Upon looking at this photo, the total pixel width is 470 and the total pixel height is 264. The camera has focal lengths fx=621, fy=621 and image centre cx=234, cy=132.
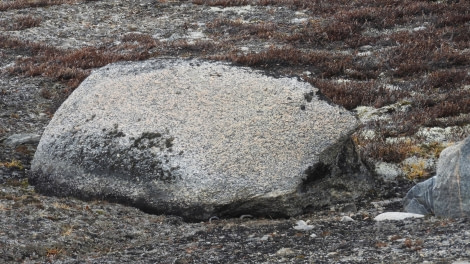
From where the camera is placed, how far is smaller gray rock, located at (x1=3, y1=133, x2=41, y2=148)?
1149 centimetres

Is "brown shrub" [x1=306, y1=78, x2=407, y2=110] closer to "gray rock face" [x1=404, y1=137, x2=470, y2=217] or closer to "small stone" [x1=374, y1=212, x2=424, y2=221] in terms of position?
"gray rock face" [x1=404, y1=137, x2=470, y2=217]

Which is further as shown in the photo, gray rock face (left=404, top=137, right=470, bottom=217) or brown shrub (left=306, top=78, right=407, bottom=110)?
brown shrub (left=306, top=78, right=407, bottom=110)

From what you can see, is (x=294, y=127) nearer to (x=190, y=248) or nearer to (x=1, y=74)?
(x=190, y=248)

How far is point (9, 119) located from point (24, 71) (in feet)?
14.3

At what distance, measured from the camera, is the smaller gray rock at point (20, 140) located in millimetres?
11489

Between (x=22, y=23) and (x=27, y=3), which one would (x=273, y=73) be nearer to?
(x=22, y=23)

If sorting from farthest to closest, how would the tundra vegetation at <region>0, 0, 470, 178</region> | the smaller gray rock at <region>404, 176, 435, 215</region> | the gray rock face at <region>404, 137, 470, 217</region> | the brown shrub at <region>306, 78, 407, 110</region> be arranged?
the brown shrub at <region>306, 78, 407, 110</region>, the tundra vegetation at <region>0, 0, 470, 178</region>, the smaller gray rock at <region>404, 176, 435, 215</region>, the gray rock face at <region>404, 137, 470, 217</region>

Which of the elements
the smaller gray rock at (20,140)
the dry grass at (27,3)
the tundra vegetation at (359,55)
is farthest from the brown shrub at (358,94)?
the dry grass at (27,3)

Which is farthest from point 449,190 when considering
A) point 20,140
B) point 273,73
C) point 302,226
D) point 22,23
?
point 22,23

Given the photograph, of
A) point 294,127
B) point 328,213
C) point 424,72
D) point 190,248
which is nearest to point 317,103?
point 294,127

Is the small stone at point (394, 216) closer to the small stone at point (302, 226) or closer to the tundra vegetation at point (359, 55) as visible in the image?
the small stone at point (302, 226)

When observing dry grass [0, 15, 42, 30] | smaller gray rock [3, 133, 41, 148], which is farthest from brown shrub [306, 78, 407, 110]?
dry grass [0, 15, 42, 30]

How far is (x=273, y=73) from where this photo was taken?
10180 mm

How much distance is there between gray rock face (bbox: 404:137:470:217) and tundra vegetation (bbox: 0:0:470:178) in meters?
1.88
